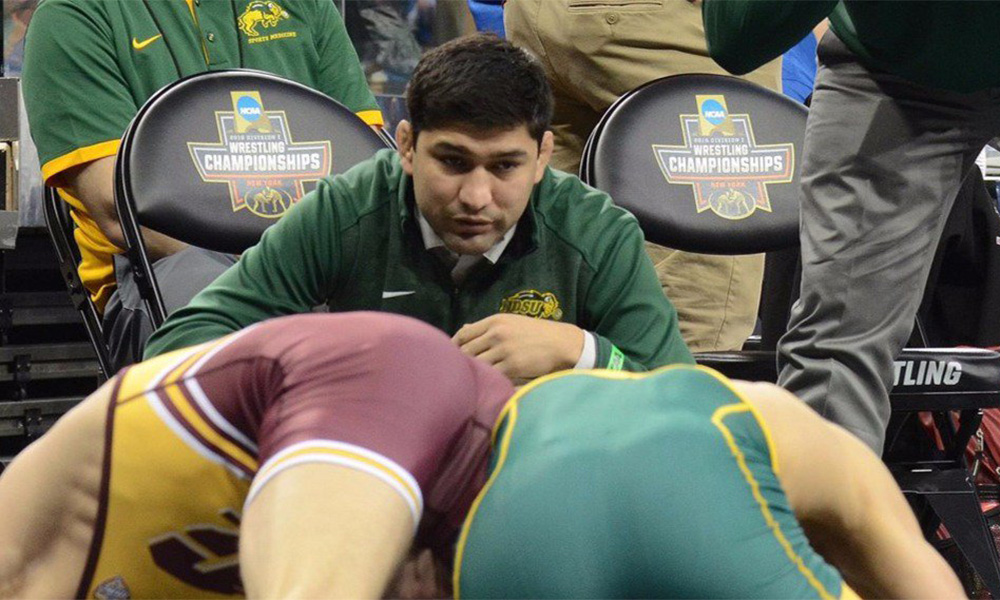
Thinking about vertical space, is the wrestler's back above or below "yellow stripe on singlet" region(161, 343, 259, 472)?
below

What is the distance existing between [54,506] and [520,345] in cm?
75

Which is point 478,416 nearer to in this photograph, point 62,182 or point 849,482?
point 849,482

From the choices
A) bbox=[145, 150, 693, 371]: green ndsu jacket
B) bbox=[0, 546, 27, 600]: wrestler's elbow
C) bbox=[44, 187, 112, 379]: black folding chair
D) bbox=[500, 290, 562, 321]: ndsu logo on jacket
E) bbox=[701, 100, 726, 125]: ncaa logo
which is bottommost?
bbox=[44, 187, 112, 379]: black folding chair

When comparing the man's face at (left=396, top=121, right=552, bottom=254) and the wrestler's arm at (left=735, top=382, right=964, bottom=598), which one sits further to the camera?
the man's face at (left=396, top=121, right=552, bottom=254)

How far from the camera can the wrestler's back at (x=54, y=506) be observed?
1.36 meters

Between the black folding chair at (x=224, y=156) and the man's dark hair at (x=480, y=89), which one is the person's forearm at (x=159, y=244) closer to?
the black folding chair at (x=224, y=156)

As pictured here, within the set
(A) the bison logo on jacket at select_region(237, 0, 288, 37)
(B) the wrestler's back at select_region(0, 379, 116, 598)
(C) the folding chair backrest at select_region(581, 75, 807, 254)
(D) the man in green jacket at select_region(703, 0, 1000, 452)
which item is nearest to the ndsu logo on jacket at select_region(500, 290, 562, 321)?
(D) the man in green jacket at select_region(703, 0, 1000, 452)

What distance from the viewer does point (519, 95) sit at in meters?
2.17

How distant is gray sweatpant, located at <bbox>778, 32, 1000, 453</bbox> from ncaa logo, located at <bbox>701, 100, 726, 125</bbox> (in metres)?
0.43

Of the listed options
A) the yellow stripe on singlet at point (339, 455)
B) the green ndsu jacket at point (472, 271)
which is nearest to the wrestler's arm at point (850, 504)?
the yellow stripe on singlet at point (339, 455)

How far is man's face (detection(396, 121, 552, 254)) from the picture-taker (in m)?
2.12

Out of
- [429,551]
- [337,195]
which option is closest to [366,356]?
[429,551]

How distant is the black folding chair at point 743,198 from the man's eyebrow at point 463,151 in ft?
2.01

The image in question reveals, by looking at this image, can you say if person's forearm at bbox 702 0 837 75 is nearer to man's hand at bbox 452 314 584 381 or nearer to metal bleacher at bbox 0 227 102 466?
man's hand at bbox 452 314 584 381
